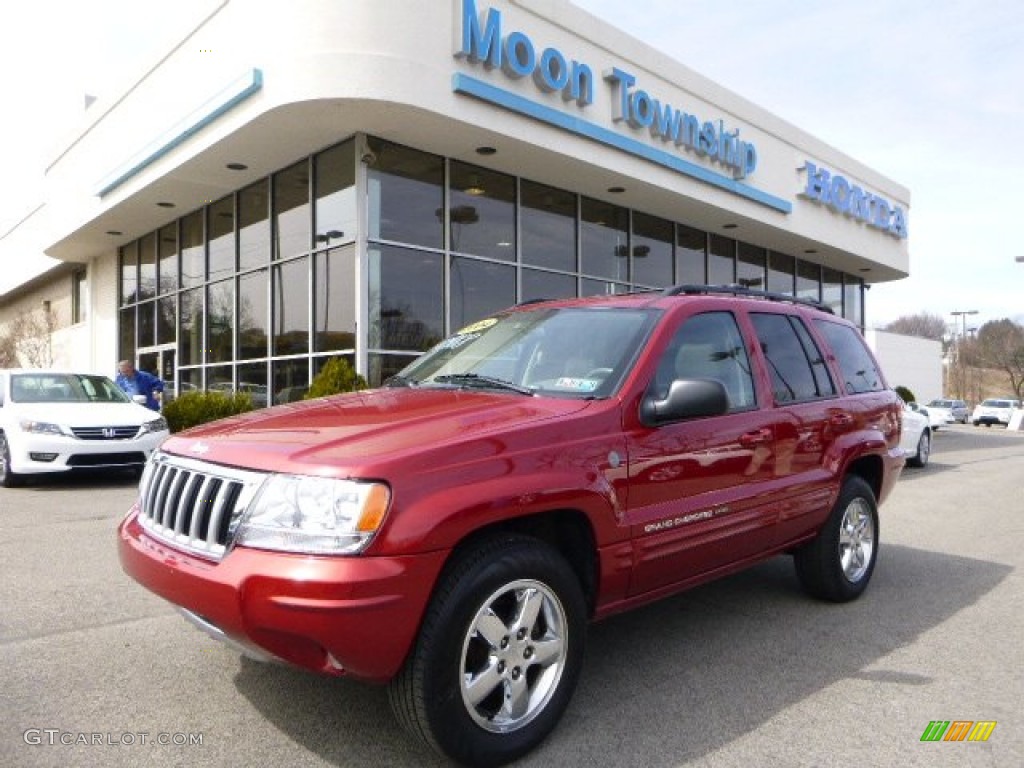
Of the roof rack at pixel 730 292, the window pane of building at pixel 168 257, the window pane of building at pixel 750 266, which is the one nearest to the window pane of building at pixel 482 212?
the window pane of building at pixel 168 257

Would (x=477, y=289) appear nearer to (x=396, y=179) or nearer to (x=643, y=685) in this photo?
(x=396, y=179)

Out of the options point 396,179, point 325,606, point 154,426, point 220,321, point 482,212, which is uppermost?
point 396,179

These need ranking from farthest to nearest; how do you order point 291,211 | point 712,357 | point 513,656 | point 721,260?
point 721,260, point 291,211, point 712,357, point 513,656

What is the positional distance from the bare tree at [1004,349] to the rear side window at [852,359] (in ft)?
290

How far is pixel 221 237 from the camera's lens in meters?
16.2

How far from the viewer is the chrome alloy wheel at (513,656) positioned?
2.74 metres

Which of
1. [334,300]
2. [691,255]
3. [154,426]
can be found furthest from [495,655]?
[691,255]

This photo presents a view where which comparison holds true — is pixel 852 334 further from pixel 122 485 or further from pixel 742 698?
pixel 122 485

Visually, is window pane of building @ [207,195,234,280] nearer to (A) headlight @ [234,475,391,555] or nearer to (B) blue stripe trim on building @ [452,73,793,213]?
(B) blue stripe trim on building @ [452,73,793,213]

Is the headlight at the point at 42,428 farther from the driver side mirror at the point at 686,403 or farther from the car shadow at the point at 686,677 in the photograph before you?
the driver side mirror at the point at 686,403

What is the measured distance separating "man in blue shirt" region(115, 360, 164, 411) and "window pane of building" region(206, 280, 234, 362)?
290 centimetres

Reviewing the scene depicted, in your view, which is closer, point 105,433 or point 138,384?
point 105,433

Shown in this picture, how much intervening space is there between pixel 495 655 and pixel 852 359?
3.62 m

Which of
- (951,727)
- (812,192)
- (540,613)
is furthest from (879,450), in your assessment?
(812,192)
